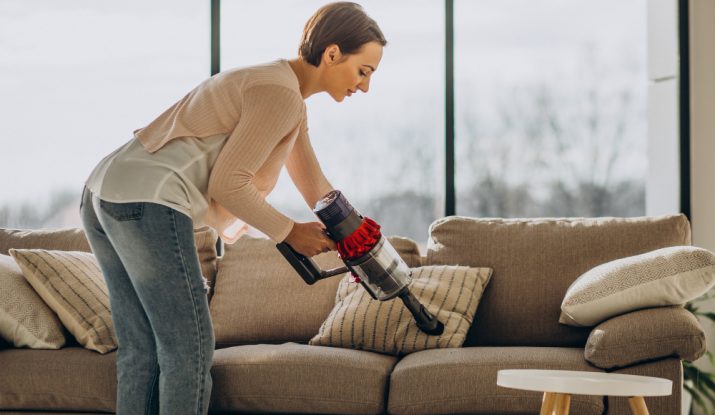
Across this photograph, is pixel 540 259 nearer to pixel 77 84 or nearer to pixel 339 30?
pixel 339 30

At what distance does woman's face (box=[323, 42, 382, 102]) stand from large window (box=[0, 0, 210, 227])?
2.04 metres

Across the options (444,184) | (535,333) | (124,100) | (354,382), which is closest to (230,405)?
(354,382)

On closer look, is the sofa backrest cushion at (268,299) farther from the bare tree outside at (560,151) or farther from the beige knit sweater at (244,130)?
the beige knit sweater at (244,130)

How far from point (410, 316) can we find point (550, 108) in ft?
4.65

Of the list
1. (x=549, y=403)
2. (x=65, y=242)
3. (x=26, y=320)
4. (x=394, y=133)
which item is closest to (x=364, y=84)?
(x=549, y=403)

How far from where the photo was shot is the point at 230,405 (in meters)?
2.41

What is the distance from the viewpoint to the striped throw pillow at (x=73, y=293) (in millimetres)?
2623

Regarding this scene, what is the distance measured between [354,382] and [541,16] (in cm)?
206

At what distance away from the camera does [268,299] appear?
9.75 ft

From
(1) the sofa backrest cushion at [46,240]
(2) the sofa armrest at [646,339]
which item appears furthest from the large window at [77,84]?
(2) the sofa armrest at [646,339]

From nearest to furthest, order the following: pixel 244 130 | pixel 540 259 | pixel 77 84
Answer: pixel 244 130
pixel 540 259
pixel 77 84

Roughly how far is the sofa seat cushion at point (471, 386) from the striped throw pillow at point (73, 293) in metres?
0.91

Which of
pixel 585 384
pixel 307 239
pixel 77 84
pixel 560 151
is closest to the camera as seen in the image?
pixel 585 384

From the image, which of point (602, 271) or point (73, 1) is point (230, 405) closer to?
point (602, 271)
